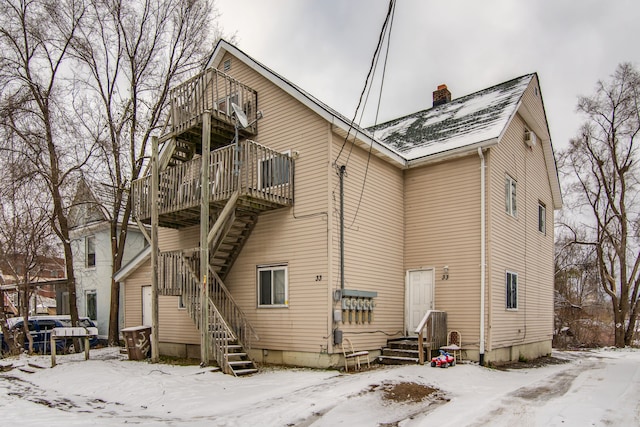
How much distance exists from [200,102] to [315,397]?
907 cm

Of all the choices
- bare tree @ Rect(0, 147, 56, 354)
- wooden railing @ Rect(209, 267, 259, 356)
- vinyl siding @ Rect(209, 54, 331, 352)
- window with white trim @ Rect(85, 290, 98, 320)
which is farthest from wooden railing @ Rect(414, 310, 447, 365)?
window with white trim @ Rect(85, 290, 98, 320)

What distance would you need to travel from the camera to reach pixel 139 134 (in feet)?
69.1

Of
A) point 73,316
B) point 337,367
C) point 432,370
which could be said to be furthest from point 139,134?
point 432,370

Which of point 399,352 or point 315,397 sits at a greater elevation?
point 315,397

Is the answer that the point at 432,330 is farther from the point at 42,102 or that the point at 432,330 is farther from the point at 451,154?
the point at 42,102

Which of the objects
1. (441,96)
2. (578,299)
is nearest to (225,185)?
(441,96)

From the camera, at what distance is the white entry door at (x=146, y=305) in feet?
59.4

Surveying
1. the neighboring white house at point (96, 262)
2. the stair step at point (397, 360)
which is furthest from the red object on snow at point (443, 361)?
the neighboring white house at point (96, 262)

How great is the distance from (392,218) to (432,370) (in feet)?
15.9

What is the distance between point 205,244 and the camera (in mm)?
12133

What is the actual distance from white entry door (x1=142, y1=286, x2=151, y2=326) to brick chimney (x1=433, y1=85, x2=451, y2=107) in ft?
46.4

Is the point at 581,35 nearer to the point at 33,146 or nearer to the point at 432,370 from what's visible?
the point at 432,370

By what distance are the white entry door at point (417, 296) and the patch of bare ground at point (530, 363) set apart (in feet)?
7.86

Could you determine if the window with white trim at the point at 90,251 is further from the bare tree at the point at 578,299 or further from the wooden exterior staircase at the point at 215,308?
the bare tree at the point at 578,299
